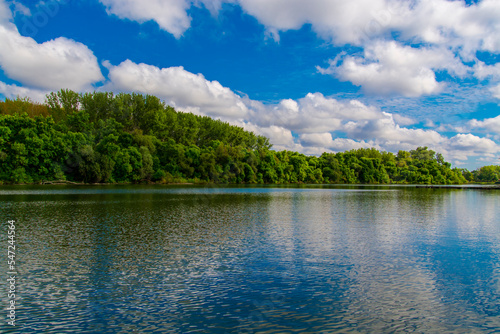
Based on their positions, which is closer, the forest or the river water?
the river water

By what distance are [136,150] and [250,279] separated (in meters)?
101

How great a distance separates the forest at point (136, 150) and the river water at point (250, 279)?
3034 inches

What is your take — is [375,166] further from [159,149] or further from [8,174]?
[8,174]

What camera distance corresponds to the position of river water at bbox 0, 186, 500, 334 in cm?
985

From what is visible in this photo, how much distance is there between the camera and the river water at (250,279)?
9.85m

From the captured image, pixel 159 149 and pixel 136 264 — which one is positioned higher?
pixel 159 149

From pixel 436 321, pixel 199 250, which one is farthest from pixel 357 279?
pixel 199 250

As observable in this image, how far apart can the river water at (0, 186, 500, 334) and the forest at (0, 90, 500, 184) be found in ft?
253

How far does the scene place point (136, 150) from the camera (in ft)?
353

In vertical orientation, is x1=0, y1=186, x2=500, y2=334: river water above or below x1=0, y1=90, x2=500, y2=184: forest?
below

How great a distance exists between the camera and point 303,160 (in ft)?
557

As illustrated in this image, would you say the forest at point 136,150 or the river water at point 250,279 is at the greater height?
the forest at point 136,150

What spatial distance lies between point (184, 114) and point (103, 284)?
132m

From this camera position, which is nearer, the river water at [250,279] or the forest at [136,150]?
the river water at [250,279]
